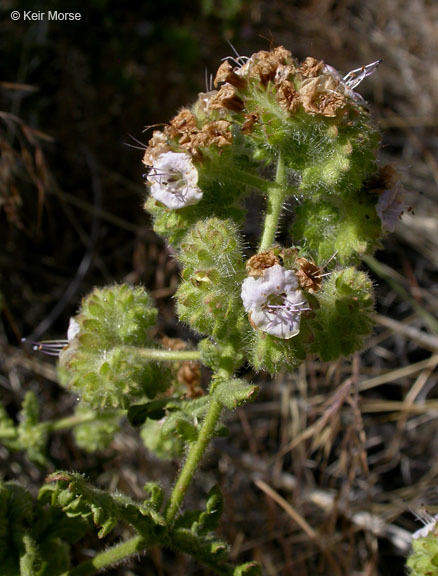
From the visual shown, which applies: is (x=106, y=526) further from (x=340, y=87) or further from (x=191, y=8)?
(x=191, y=8)

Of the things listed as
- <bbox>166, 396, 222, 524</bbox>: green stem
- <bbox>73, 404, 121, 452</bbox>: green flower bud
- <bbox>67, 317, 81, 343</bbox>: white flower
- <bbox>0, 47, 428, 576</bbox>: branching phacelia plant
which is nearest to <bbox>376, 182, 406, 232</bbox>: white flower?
<bbox>0, 47, 428, 576</bbox>: branching phacelia plant

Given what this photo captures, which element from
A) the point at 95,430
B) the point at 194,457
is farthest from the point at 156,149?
the point at 95,430

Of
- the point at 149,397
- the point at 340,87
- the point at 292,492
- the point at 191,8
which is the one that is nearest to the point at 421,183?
the point at 191,8

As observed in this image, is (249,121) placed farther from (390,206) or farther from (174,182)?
(390,206)

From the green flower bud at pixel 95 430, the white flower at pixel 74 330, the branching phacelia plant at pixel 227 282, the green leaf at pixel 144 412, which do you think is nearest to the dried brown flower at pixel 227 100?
the branching phacelia plant at pixel 227 282

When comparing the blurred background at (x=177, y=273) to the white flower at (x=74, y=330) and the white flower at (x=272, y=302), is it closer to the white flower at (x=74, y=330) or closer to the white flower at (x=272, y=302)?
the white flower at (x=74, y=330)

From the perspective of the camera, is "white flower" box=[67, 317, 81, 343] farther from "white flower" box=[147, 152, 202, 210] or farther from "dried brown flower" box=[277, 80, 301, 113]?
"dried brown flower" box=[277, 80, 301, 113]
